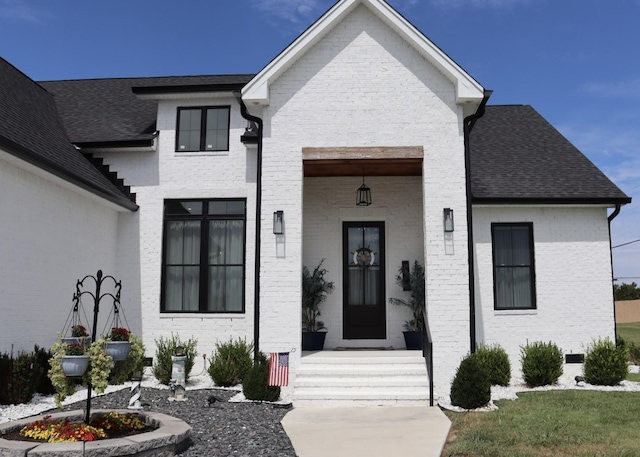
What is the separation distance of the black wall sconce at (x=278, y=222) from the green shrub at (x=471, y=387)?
3997 mm

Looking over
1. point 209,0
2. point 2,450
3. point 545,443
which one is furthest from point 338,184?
point 2,450

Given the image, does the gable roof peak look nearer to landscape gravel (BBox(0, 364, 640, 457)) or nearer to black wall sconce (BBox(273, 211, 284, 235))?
black wall sconce (BBox(273, 211, 284, 235))

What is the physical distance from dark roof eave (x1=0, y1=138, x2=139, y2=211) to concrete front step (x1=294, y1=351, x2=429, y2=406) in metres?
5.16

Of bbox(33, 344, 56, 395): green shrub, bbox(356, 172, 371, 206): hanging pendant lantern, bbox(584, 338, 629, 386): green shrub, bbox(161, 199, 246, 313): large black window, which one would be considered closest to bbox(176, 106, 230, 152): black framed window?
bbox(161, 199, 246, 313): large black window

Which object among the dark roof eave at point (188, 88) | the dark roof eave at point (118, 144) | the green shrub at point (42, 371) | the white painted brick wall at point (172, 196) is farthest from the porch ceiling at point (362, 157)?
the green shrub at point (42, 371)

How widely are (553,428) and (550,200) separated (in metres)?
6.44

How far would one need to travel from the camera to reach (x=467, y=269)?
10.8 metres

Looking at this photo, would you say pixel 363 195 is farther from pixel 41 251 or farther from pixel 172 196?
pixel 41 251

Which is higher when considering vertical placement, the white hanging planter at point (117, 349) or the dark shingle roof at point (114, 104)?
the dark shingle roof at point (114, 104)

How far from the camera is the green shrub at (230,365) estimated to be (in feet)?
36.9

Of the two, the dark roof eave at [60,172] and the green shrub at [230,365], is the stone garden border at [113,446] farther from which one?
the green shrub at [230,365]

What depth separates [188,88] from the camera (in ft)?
42.7

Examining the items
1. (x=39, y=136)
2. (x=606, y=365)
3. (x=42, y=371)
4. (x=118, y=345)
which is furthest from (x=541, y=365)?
(x=39, y=136)

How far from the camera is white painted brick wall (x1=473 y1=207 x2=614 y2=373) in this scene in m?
12.7
